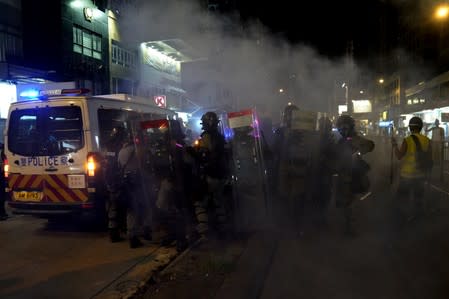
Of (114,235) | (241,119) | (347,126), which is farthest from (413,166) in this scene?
(114,235)

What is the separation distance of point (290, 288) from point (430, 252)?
5.87 ft

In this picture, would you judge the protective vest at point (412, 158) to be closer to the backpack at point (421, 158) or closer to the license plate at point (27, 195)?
the backpack at point (421, 158)

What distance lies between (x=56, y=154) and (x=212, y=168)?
205 cm

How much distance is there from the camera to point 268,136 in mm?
8070

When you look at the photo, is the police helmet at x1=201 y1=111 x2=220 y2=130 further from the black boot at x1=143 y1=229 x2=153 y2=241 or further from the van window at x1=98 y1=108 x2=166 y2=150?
the black boot at x1=143 y1=229 x2=153 y2=241

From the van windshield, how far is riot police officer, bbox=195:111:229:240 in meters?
1.59

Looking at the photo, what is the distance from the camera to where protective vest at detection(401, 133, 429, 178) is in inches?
191

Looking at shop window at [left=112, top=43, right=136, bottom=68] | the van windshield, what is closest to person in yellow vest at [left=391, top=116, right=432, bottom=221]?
the van windshield

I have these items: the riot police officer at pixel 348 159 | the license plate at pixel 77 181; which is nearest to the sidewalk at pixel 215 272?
the riot police officer at pixel 348 159

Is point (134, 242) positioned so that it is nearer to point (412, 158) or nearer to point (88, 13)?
point (412, 158)

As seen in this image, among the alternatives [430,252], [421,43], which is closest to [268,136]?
[430,252]

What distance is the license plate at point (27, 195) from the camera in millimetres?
5059

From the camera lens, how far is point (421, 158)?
485cm

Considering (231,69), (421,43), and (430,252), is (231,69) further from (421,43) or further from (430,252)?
(421,43)
